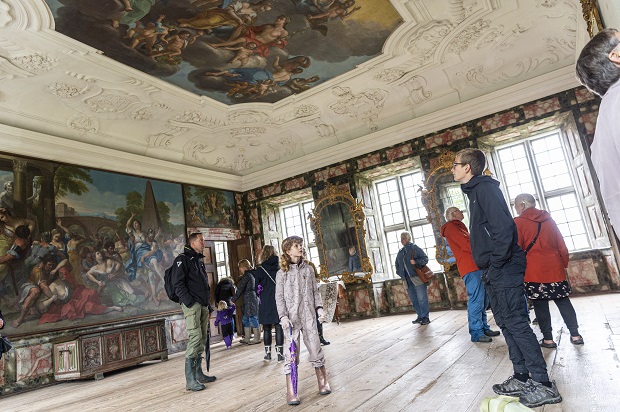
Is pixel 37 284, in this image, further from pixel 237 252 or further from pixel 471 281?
pixel 471 281

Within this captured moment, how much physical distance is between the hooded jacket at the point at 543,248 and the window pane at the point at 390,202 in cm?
793

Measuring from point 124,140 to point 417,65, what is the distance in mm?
8122

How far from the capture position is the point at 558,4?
8250mm

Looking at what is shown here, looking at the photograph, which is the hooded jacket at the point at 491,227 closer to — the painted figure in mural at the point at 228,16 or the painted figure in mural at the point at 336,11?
the painted figure in mural at the point at 336,11

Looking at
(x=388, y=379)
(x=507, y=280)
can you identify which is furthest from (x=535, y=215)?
(x=388, y=379)

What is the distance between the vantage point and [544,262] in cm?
455

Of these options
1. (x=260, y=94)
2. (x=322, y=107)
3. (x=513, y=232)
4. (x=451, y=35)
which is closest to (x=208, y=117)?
(x=260, y=94)

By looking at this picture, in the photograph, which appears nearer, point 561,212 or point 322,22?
point 322,22

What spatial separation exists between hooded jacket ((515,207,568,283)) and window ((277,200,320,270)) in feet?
31.3

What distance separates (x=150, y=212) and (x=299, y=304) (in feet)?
27.8

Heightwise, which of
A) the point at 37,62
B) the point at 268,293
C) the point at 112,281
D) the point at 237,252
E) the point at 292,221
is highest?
the point at 37,62

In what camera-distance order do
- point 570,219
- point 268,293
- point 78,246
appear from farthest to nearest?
point 570,219
point 78,246
point 268,293

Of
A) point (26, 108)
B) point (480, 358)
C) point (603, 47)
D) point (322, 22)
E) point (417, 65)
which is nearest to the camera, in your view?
point (603, 47)

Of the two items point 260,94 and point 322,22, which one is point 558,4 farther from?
point 260,94
